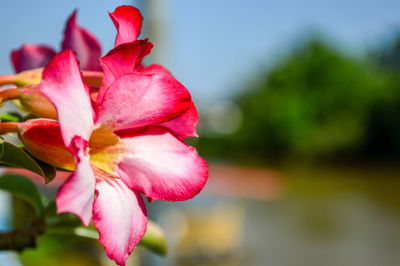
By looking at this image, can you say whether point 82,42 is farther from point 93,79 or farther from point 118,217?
point 118,217

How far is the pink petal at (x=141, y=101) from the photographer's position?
0.35 meters

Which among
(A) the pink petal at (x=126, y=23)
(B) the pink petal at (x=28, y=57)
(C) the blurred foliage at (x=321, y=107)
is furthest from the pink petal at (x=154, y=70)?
(C) the blurred foliage at (x=321, y=107)

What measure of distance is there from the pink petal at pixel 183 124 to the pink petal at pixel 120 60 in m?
0.05

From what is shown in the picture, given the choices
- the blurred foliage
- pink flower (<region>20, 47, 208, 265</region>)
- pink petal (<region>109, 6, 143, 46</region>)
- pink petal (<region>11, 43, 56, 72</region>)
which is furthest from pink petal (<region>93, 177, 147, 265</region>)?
the blurred foliage

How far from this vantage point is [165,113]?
0.36m

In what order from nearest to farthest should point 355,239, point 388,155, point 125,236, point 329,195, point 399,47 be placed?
point 125,236, point 355,239, point 329,195, point 388,155, point 399,47

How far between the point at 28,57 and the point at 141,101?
0.22 metres

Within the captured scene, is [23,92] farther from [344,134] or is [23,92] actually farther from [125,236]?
[344,134]

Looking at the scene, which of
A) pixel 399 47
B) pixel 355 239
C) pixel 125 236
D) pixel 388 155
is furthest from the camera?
pixel 399 47

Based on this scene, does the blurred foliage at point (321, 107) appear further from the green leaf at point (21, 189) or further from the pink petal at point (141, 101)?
the pink petal at point (141, 101)

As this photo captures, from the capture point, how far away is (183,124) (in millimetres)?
392

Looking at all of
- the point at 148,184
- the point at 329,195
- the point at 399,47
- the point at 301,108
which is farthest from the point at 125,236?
the point at 399,47

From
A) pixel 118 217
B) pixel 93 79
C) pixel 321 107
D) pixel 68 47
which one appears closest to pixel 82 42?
pixel 68 47

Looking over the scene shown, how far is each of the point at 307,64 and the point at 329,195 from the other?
917 centimetres
